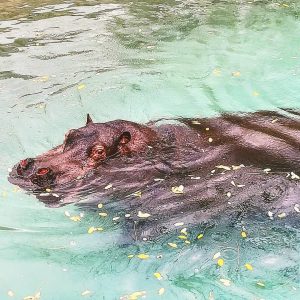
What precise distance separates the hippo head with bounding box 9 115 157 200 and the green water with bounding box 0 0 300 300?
419 millimetres

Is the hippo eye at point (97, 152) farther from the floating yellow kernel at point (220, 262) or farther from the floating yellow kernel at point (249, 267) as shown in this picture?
the floating yellow kernel at point (249, 267)

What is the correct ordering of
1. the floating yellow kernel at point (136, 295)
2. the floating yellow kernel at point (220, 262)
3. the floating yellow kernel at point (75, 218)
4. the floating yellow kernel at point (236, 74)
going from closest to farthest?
1. the floating yellow kernel at point (136, 295)
2. the floating yellow kernel at point (220, 262)
3. the floating yellow kernel at point (75, 218)
4. the floating yellow kernel at point (236, 74)

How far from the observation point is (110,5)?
16516 mm

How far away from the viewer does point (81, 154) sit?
269 inches

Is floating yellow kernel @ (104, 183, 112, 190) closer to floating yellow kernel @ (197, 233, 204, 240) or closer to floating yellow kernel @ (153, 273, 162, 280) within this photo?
floating yellow kernel @ (197, 233, 204, 240)

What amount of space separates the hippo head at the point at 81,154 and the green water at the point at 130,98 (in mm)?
419

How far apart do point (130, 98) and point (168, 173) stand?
3.60 meters

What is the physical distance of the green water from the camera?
18.5 feet

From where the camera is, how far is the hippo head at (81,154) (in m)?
6.49

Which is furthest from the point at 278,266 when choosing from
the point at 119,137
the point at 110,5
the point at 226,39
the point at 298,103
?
the point at 110,5

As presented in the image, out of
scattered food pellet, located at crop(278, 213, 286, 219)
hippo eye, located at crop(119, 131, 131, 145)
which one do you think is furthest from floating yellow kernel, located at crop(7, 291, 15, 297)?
scattered food pellet, located at crop(278, 213, 286, 219)

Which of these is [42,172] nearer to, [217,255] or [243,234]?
[217,255]

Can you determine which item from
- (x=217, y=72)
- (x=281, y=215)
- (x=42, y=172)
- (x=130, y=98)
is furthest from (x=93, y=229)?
(x=217, y=72)

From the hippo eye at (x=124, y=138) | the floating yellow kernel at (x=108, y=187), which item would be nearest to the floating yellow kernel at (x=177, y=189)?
the floating yellow kernel at (x=108, y=187)
